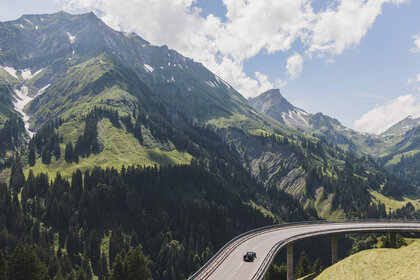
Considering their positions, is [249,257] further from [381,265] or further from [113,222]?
[113,222]

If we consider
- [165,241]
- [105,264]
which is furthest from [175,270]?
[105,264]

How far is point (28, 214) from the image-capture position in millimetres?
144750

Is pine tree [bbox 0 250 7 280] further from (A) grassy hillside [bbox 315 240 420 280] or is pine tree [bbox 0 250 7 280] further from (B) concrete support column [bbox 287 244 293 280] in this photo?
(A) grassy hillside [bbox 315 240 420 280]

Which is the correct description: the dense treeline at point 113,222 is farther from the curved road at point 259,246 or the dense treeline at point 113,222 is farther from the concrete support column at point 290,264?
the concrete support column at point 290,264

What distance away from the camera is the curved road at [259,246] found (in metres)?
54.9

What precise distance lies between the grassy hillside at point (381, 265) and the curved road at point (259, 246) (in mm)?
13130

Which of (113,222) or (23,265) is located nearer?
(23,265)

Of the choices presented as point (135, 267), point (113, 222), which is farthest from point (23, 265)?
point (113, 222)

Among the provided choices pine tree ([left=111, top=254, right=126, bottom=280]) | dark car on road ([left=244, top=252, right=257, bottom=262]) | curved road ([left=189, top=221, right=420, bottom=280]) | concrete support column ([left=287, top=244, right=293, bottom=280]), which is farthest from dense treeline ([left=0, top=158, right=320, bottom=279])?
dark car on road ([left=244, top=252, right=257, bottom=262])

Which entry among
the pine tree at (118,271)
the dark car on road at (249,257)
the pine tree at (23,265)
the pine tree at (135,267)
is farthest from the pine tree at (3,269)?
the dark car on road at (249,257)

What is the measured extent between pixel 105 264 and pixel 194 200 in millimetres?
68374

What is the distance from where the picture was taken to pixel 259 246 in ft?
238

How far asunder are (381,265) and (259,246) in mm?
26376

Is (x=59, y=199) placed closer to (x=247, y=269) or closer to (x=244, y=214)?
(x=244, y=214)
